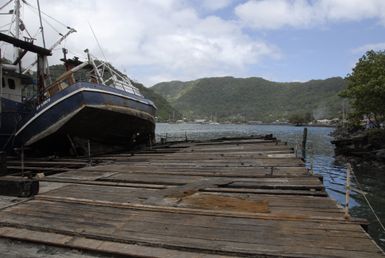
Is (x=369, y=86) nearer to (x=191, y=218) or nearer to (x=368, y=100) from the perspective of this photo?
(x=368, y=100)

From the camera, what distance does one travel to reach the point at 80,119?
56.5 feet

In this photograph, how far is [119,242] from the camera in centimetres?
494

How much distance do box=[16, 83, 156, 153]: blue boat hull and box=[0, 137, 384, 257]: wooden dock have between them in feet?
25.0

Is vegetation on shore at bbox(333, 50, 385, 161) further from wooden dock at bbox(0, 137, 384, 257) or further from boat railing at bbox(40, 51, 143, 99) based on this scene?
wooden dock at bbox(0, 137, 384, 257)

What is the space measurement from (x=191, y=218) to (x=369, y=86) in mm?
31127

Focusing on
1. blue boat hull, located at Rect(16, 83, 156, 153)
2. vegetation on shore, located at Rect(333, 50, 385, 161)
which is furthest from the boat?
vegetation on shore, located at Rect(333, 50, 385, 161)

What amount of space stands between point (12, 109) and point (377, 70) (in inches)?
1174

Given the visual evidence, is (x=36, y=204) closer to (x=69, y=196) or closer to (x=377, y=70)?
(x=69, y=196)

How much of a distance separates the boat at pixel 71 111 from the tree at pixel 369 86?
21.6 m

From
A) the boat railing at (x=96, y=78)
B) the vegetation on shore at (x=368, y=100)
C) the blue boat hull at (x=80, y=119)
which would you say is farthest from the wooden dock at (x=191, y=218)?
the vegetation on shore at (x=368, y=100)

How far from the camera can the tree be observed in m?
32.2

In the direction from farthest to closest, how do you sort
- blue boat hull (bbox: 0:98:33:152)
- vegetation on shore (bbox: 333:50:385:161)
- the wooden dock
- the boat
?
vegetation on shore (bbox: 333:50:385:161) < blue boat hull (bbox: 0:98:33:152) < the boat < the wooden dock

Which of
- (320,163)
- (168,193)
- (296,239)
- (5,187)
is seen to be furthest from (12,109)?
(320,163)

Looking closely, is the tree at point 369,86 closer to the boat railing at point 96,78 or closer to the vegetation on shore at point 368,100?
the vegetation on shore at point 368,100
